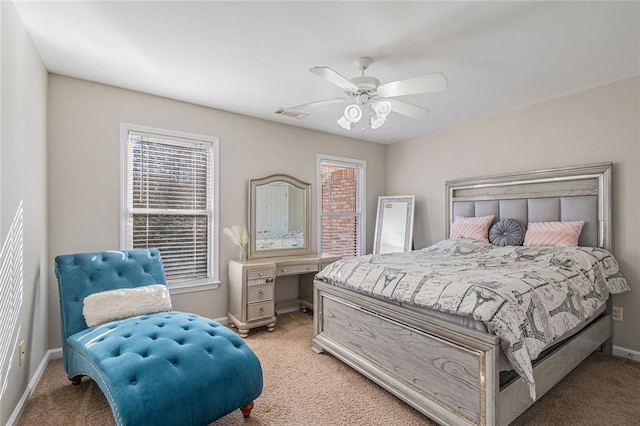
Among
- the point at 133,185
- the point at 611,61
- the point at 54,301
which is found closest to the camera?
the point at 611,61

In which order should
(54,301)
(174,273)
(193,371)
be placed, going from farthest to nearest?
(174,273) → (54,301) → (193,371)

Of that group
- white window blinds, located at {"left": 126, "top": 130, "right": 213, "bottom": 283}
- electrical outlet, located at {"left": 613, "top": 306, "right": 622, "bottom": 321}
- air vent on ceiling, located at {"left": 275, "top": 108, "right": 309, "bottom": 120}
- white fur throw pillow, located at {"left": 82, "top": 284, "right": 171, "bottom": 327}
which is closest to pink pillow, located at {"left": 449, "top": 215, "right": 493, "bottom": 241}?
electrical outlet, located at {"left": 613, "top": 306, "right": 622, "bottom": 321}

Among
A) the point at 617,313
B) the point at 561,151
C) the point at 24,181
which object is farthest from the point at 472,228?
the point at 24,181

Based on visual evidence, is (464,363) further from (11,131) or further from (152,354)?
(11,131)

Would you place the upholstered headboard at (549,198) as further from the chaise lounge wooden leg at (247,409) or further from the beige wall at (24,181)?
the beige wall at (24,181)

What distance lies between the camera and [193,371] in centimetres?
167

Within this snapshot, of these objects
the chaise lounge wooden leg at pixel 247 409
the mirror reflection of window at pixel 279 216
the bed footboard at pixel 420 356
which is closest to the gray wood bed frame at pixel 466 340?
the bed footboard at pixel 420 356

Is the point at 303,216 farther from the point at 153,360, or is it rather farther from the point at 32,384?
the point at 32,384

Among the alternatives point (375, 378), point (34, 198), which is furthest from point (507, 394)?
point (34, 198)

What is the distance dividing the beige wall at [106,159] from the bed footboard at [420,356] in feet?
5.68

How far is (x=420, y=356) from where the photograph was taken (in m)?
1.97

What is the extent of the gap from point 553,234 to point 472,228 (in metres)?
0.81

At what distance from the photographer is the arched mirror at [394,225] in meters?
4.62

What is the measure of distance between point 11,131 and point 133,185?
50.9 inches
